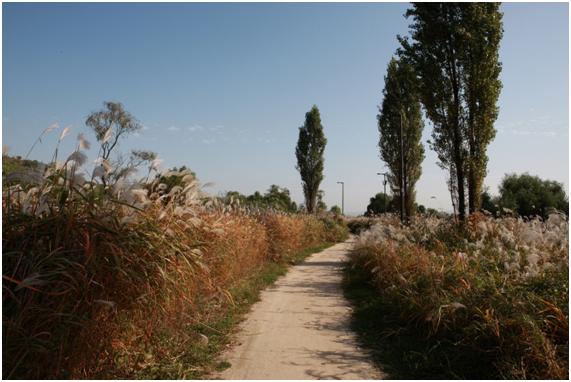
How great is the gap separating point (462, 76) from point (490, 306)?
31.0 feet

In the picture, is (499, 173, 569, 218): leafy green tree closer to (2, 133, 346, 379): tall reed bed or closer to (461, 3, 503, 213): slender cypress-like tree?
(461, 3, 503, 213): slender cypress-like tree

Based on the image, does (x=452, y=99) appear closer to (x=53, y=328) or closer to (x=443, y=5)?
(x=443, y=5)

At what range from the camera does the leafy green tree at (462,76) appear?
1234 centimetres

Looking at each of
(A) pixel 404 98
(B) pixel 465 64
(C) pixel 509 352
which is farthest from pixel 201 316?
(A) pixel 404 98

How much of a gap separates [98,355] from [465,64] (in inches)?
481

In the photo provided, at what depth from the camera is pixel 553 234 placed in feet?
25.4

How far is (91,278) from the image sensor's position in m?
3.23

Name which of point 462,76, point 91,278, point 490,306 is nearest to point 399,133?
point 462,76

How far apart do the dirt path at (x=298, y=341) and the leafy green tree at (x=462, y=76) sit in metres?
6.16

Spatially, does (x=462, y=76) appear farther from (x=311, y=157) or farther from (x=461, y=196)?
(x=311, y=157)

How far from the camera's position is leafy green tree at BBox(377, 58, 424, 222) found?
71.9 ft

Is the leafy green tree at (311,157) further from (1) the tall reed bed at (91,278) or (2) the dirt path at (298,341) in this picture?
(1) the tall reed bed at (91,278)

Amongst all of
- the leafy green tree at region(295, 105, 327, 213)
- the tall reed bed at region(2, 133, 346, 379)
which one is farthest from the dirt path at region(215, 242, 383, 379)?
the leafy green tree at region(295, 105, 327, 213)

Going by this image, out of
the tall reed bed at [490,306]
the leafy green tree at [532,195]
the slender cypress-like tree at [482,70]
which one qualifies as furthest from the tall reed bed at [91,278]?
the leafy green tree at [532,195]
